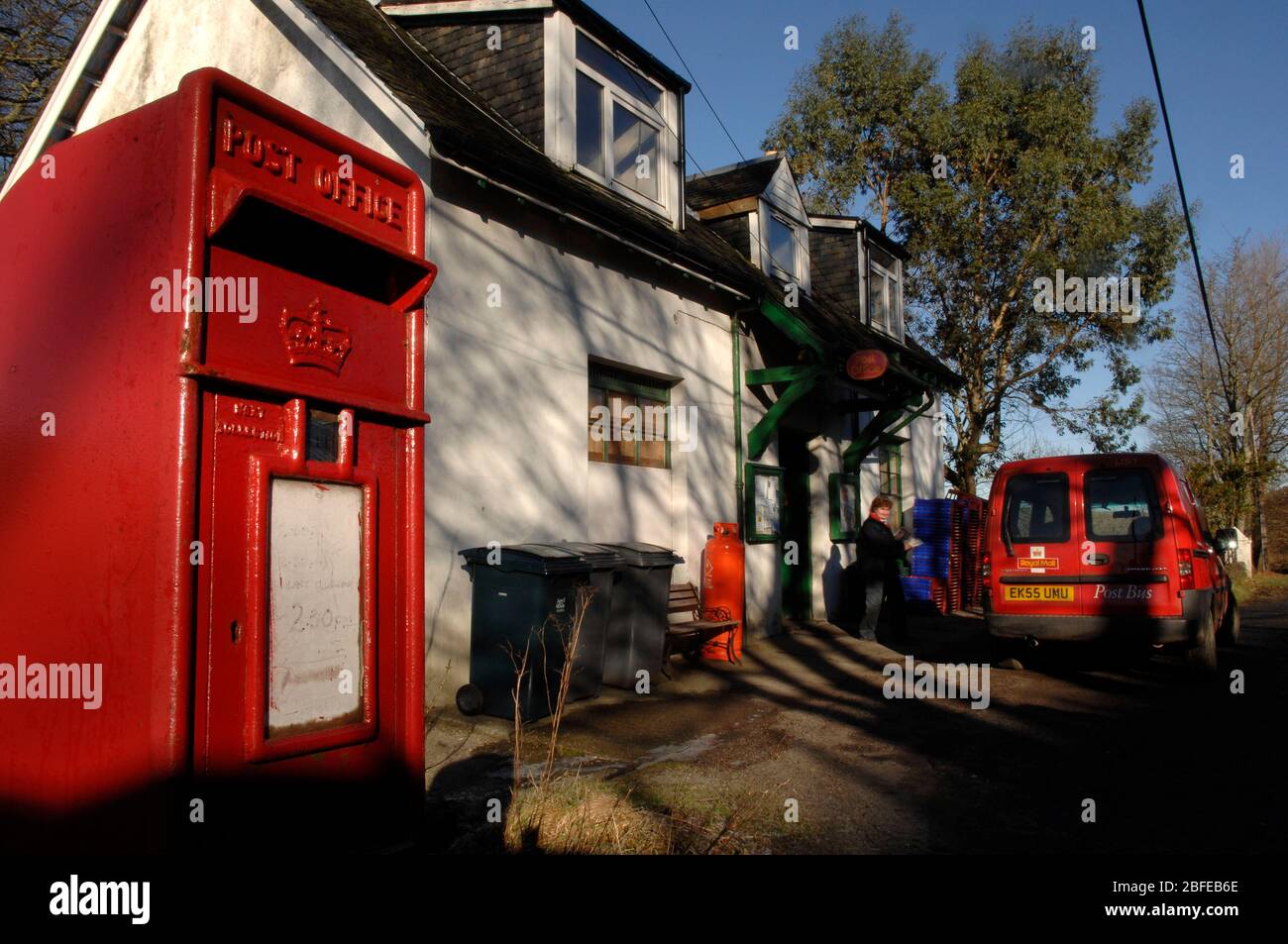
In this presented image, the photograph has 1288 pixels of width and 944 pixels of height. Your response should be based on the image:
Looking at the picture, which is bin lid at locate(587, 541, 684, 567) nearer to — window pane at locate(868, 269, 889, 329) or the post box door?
the post box door

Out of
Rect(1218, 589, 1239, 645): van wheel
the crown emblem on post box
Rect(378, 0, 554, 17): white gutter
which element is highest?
Rect(378, 0, 554, 17): white gutter

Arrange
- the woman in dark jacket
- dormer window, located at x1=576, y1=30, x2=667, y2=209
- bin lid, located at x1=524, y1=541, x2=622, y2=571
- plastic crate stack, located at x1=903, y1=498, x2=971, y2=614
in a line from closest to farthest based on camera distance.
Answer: bin lid, located at x1=524, y1=541, x2=622, y2=571 → dormer window, located at x1=576, y1=30, x2=667, y2=209 → the woman in dark jacket → plastic crate stack, located at x1=903, y1=498, x2=971, y2=614

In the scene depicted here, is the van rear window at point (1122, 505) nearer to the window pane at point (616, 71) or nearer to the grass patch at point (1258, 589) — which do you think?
the window pane at point (616, 71)

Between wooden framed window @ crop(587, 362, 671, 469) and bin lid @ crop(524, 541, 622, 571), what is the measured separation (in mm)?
1655

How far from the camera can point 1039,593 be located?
9070 millimetres

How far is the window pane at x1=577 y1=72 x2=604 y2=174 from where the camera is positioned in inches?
425

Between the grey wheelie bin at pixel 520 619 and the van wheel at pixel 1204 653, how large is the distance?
18.7 feet

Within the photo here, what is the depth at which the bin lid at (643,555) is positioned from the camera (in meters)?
8.17

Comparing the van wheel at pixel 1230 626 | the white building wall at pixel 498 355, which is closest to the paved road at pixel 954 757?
the van wheel at pixel 1230 626

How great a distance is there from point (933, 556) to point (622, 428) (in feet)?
24.9

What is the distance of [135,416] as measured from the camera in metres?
2.95

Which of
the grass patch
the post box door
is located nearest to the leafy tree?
the grass patch

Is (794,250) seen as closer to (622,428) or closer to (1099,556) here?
(622,428)
